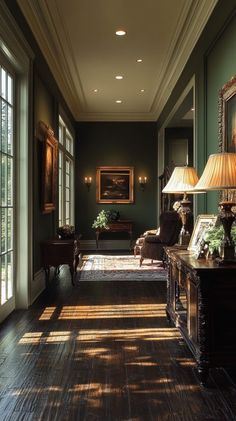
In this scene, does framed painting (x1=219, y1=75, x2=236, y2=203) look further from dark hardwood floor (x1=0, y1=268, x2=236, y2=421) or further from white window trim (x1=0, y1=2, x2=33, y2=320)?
white window trim (x1=0, y1=2, x2=33, y2=320)

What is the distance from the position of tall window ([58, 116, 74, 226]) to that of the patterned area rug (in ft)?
3.70

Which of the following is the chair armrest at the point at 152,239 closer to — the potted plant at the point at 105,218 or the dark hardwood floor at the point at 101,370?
the dark hardwood floor at the point at 101,370

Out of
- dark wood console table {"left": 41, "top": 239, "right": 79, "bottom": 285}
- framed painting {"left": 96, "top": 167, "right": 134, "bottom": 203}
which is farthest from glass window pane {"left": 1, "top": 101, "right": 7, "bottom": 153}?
framed painting {"left": 96, "top": 167, "right": 134, "bottom": 203}

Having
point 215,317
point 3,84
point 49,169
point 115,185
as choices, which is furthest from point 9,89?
point 115,185

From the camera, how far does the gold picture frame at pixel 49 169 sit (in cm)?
598

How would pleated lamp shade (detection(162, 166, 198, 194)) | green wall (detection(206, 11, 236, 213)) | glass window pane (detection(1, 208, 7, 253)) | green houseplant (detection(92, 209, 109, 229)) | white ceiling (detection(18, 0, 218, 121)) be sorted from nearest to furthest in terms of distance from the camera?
green wall (detection(206, 11, 236, 213)) < pleated lamp shade (detection(162, 166, 198, 194)) < glass window pane (detection(1, 208, 7, 253)) < white ceiling (detection(18, 0, 218, 121)) < green houseplant (detection(92, 209, 109, 229))

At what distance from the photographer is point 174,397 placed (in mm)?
2643

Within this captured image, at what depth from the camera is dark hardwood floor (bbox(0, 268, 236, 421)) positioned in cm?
247

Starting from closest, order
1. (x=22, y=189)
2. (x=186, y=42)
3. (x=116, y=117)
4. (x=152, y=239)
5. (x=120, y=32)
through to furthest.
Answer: (x=22, y=189), (x=186, y=42), (x=120, y=32), (x=152, y=239), (x=116, y=117)

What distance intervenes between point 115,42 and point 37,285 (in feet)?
12.5

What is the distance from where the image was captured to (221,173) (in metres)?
2.98

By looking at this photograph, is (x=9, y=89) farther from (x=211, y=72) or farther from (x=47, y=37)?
(x=211, y=72)

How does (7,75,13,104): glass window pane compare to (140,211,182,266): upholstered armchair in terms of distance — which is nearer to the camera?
(7,75,13,104): glass window pane

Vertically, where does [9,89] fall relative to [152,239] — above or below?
above
